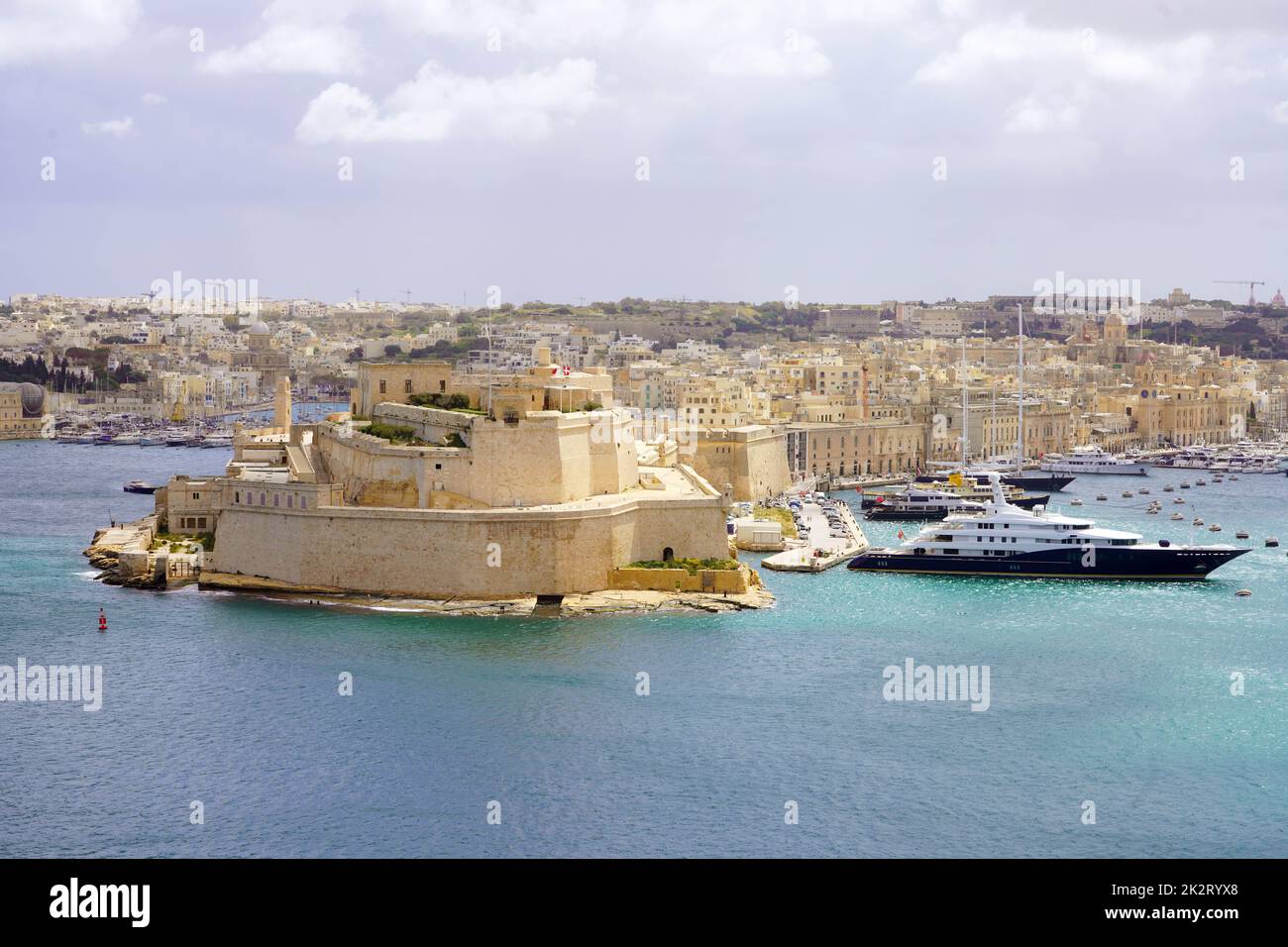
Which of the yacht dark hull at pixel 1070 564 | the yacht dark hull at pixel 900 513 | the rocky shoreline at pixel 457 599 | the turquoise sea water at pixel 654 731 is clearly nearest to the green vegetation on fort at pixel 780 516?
the yacht dark hull at pixel 900 513

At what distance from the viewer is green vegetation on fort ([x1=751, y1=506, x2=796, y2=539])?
32.0 metres

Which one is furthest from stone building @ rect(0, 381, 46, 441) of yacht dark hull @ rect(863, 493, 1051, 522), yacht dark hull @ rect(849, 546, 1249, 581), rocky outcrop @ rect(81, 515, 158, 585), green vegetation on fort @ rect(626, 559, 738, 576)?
green vegetation on fort @ rect(626, 559, 738, 576)

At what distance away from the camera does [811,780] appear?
52.4 ft

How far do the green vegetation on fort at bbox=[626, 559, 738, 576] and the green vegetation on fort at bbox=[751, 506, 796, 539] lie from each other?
6698 mm

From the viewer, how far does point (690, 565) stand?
24688mm

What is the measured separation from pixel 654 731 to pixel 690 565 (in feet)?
23.8

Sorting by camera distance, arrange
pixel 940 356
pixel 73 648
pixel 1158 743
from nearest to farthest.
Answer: pixel 1158 743
pixel 73 648
pixel 940 356

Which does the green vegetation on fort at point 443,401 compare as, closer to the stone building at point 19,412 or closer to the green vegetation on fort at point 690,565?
the green vegetation on fort at point 690,565

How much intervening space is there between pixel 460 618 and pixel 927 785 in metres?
8.74

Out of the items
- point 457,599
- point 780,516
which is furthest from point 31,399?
point 457,599

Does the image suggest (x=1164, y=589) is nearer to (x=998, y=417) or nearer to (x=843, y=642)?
(x=843, y=642)

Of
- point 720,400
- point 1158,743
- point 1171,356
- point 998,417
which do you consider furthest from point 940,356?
point 1158,743

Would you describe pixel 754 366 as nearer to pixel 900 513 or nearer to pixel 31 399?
pixel 31 399

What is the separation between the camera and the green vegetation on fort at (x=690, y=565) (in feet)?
80.4
